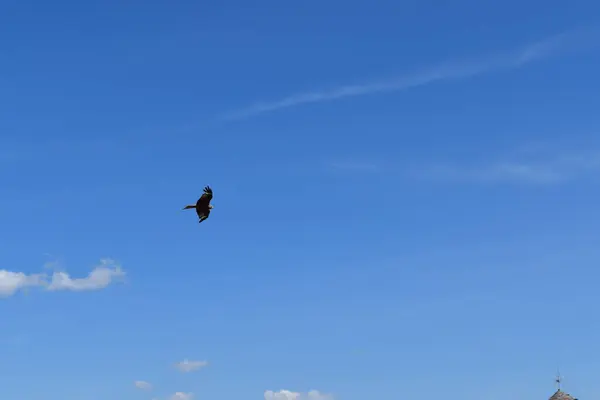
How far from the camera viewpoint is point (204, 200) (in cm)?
5528

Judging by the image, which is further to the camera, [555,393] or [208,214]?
[555,393]

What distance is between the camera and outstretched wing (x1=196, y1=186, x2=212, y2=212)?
5523cm

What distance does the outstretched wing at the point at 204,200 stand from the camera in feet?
181

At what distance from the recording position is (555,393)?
9850cm

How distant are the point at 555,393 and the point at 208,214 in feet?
194

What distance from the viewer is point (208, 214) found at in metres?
55.7
